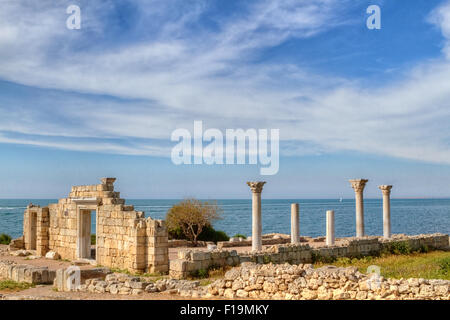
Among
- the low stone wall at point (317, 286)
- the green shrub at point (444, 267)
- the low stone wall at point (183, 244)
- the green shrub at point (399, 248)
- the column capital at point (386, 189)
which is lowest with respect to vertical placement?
the low stone wall at point (183, 244)

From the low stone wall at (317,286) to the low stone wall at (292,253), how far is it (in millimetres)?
4037

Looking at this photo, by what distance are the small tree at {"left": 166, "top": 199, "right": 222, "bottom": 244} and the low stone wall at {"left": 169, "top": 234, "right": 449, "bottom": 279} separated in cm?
858

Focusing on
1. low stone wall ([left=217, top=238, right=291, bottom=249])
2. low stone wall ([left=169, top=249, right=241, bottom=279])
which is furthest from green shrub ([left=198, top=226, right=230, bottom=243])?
low stone wall ([left=169, top=249, right=241, bottom=279])

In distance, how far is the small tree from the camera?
26.1 m

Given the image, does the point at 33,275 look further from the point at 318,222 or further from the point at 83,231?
the point at 318,222

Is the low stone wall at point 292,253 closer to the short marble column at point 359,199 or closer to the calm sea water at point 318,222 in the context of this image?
the short marble column at point 359,199

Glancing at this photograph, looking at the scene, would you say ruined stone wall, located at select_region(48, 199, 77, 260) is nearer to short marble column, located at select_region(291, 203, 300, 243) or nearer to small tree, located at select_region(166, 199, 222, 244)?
→ small tree, located at select_region(166, 199, 222, 244)

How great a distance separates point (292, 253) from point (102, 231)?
7227 mm

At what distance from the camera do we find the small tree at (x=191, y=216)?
2614 cm

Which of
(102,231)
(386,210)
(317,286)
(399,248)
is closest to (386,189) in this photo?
(386,210)

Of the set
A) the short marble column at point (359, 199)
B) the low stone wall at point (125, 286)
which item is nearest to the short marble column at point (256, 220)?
the short marble column at point (359, 199)

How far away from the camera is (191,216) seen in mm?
Result: 26094
